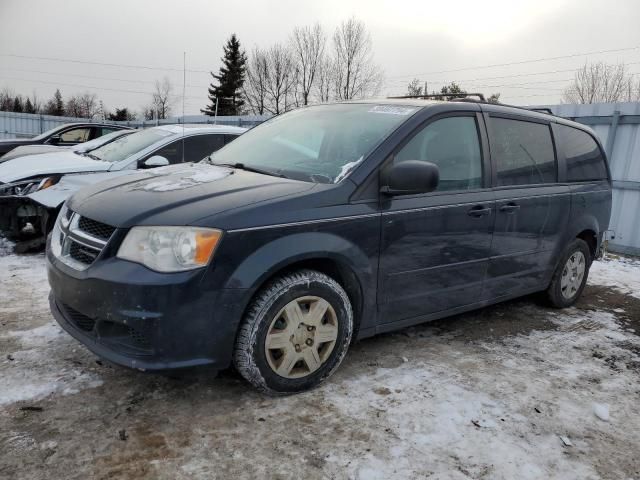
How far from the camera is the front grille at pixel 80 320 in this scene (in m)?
2.67

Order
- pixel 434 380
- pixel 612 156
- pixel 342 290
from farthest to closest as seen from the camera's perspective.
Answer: pixel 612 156 < pixel 434 380 < pixel 342 290

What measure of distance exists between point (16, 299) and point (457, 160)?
12.1ft

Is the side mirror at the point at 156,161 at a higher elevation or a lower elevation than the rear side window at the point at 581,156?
lower

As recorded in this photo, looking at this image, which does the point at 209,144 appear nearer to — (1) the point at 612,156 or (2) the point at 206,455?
(2) the point at 206,455

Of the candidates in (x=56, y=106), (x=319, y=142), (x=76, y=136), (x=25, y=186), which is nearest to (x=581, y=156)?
(x=319, y=142)

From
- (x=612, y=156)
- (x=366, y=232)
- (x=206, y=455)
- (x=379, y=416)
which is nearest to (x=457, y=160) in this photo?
(x=366, y=232)

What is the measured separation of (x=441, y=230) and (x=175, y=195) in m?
1.69

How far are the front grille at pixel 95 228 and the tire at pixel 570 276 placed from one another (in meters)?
3.72

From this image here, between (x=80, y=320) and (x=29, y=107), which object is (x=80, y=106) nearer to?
(x=29, y=107)

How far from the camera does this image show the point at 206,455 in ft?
7.66

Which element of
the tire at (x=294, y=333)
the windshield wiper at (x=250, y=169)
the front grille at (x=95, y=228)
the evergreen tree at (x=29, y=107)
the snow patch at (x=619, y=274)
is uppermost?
the evergreen tree at (x=29, y=107)

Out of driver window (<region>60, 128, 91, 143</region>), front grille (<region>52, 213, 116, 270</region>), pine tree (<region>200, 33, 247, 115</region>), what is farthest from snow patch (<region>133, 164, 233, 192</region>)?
pine tree (<region>200, 33, 247, 115</region>)

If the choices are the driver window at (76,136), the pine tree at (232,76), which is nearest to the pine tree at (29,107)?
the pine tree at (232,76)

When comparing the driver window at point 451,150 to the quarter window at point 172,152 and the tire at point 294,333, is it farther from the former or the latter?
the quarter window at point 172,152
